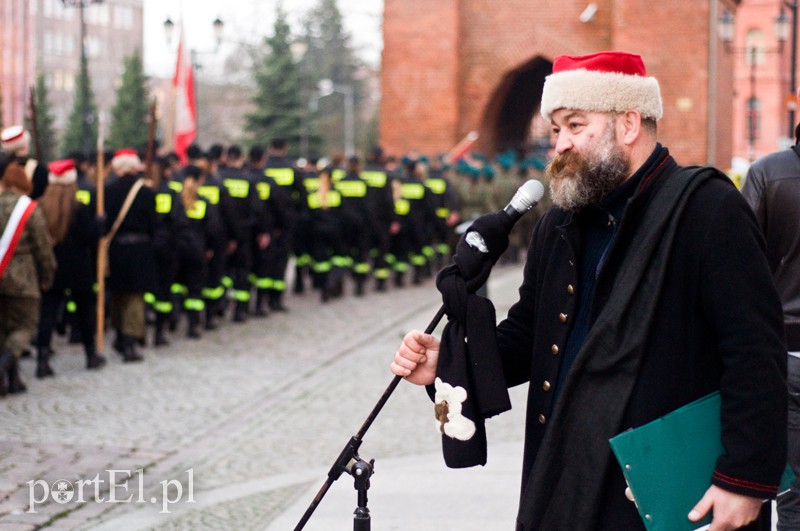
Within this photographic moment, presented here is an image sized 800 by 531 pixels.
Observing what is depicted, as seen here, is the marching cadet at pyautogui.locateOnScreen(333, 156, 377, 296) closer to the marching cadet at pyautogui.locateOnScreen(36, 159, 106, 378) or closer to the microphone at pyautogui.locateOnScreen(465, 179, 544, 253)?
the marching cadet at pyautogui.locateOnScreen(36, 159, 106, 378)

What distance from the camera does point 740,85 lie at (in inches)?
3073

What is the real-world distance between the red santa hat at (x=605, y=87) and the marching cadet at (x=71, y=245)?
29.3 feet

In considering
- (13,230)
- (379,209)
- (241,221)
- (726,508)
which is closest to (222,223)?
(241,221)

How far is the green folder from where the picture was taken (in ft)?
9.98

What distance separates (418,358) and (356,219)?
14469 mm

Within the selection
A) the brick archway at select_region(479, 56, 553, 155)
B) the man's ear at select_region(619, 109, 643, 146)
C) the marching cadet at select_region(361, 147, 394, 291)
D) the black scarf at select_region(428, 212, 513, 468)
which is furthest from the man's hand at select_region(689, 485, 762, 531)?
the brick archway at select_region(479, 56, 553, 155)

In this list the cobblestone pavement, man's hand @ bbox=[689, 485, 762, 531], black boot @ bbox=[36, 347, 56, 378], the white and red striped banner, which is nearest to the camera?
man's hand @ bbox=[689, 485, 762, 531]

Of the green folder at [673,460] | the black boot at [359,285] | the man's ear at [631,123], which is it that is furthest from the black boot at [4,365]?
the black boot at [359,285]

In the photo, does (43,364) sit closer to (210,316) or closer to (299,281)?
(210,316)

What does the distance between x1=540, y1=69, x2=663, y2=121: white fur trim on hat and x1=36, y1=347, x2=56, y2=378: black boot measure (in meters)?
8.65

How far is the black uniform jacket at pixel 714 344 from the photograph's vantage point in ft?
9.84

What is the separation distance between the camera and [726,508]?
3.00 m

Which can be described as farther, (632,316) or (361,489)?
(361,489)

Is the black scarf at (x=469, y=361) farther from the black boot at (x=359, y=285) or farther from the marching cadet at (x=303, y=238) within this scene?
the black boot at (x=359, y=285)
